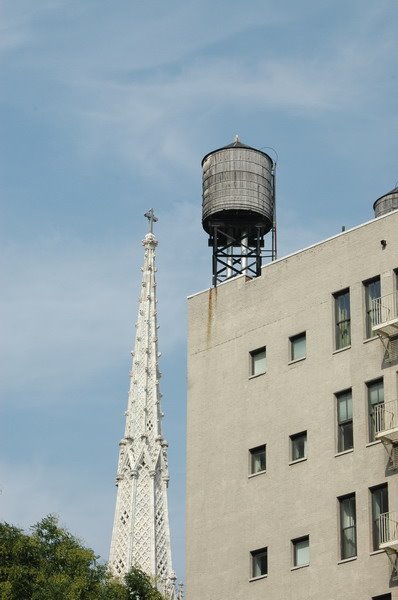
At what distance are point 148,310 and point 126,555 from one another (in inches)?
886

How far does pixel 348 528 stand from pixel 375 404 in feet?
11.9

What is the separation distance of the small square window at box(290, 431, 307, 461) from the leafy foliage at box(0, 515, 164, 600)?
69.5ft

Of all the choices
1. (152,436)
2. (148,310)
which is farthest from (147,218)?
(152,436)

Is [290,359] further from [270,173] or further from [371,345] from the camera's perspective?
[270,173]

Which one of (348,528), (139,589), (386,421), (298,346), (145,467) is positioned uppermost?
(145,467)

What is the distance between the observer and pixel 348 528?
5228 centimetres

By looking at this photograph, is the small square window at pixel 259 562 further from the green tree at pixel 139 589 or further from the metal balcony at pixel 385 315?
the green tree at pixel 139 589

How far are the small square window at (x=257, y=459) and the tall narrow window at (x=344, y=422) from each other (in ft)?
9.77

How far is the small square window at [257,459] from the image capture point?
183ft

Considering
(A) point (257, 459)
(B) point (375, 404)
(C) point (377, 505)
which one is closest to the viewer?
(C) point (377, 505)

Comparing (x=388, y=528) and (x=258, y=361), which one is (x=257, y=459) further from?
(x=388, y=528)

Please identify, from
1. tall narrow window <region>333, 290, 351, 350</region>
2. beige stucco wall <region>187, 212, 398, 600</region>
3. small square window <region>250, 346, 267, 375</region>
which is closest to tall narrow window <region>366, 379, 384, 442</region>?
beige stucco wall <region>187, 212, 398, 600</region>

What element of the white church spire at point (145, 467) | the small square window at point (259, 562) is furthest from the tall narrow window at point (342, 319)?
the white church spire at point (145, 467)

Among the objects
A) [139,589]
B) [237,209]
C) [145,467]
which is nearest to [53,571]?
[139,589]
